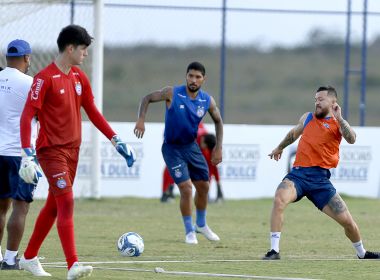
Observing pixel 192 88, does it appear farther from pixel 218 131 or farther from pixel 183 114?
pixel 218 131

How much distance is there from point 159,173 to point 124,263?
11.6 meters

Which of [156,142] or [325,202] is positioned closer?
[325,202]

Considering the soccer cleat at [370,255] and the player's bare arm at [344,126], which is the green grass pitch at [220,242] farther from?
the player's bare arm at [344,126]

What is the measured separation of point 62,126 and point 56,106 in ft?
0.64

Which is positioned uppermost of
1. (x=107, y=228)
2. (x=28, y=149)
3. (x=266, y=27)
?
(x=266, y=27)

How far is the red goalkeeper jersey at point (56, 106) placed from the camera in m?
10.4

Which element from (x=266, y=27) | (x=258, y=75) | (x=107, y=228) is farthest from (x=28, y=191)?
(x=258, y=75)

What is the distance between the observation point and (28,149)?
10266mm

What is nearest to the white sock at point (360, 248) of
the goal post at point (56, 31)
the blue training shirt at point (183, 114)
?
the blue training shirt at point (183, 114)

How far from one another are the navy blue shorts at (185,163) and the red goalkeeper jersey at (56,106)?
449 cm

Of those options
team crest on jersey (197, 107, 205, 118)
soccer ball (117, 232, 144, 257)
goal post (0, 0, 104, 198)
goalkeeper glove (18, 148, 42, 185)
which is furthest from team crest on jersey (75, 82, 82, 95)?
goal post (0, 0, 104, 198)

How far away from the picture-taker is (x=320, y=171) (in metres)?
13.0

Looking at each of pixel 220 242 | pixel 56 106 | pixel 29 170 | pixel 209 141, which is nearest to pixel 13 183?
pixel 56 106

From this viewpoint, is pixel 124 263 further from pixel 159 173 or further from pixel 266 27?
pixel 266 27
